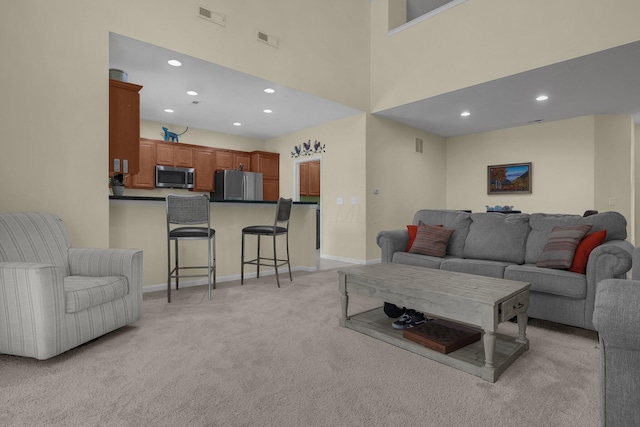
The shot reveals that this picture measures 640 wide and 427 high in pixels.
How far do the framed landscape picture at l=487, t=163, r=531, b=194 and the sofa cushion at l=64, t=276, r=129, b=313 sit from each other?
6.83 m

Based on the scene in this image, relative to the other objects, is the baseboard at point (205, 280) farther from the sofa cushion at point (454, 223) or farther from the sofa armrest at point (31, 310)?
the sofa cushion at point (454, 223)

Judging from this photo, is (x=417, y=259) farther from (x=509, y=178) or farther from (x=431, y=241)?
(x=509, y=178)

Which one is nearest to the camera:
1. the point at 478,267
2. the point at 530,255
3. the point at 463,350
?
the point at 463,350

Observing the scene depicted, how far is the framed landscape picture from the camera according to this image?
259 inches

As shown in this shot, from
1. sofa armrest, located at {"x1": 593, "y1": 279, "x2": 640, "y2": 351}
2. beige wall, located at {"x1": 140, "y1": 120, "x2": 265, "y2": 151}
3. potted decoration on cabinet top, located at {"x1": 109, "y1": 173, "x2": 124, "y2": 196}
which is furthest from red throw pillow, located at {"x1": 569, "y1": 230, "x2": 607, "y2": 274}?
beige wall, located at {"x1": 140, "y1": 120, "x2": 265, "y2": 151}

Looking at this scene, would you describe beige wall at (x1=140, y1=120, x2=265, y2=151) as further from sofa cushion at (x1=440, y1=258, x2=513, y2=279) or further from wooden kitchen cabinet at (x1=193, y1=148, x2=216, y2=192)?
sofa cushion at (x1=440, y1=258, x2=513, y2=279)

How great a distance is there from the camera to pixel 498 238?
10.8 ft

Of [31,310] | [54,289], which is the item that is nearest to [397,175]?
[54,289]

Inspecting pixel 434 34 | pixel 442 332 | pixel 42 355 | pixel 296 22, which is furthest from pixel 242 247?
pixel 434 34

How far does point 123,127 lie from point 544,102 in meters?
5.79

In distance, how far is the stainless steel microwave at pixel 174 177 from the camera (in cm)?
641

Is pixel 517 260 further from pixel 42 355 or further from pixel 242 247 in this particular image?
pixel 42 355

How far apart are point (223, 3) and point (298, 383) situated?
167 inches

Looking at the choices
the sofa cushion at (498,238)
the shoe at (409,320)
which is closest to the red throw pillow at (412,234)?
the sofa cushion at (498,238)
